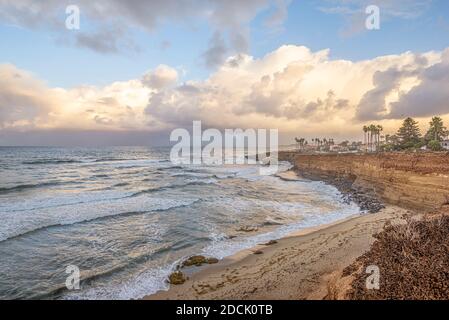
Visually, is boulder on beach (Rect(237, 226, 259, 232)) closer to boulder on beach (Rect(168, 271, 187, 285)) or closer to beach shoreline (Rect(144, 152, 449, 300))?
beach shoreline (Rect(144, 152, 449, 300))

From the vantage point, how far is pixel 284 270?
1232 cm

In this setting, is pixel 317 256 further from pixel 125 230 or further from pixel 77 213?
pixel 77 213

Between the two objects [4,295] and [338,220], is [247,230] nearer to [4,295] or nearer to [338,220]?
[338,220]

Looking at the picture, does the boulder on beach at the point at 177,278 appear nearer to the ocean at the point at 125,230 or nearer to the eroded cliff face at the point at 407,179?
the ocean at the point at 125,230

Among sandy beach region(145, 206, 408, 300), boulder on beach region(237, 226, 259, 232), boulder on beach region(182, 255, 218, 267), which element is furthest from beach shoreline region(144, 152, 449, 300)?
boulder on beach region(237, 226, 259, 232)

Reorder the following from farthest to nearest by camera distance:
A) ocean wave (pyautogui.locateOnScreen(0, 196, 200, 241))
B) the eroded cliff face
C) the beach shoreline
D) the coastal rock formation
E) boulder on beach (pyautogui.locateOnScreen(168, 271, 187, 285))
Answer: the eroded cliff face < ocean wave (pyautogui.locateOnScreen(0, 196, 200, 241)) < boulder on beach (pyautogui.locateOnScreen(168, 271, 187, 285)) < the beach shoreline < the coastal rock formation

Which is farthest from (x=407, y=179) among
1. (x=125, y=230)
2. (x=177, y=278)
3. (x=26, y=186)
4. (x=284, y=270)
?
(x=26, y=186)

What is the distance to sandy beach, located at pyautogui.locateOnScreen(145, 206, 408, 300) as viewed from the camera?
10.5 meters

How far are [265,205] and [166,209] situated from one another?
8766mm

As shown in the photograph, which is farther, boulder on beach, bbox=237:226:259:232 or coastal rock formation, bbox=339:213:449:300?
boulder on beach, bbox=237:226:259:232

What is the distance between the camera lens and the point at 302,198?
105ft
